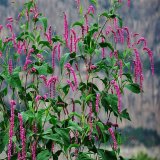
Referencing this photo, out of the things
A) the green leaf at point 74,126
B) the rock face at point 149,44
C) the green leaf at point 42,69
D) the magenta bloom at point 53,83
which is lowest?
the green leaf at point 74,126

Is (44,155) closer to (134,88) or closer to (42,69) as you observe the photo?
(42,69)

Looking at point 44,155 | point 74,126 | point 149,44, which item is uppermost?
point 149,44

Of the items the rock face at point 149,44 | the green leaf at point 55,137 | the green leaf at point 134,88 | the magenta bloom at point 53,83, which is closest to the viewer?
the magenta bloom at point 53,83

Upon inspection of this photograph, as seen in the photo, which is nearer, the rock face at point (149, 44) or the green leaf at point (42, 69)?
the green leaf at point (42, 69)

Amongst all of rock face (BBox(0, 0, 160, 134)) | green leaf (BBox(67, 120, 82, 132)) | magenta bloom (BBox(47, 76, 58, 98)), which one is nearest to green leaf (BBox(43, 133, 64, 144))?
green leaf (BBox(67, 120, 82, 132))

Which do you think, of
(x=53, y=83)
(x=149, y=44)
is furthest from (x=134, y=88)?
(x=149, y=44)

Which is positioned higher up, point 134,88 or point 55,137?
point 134,88

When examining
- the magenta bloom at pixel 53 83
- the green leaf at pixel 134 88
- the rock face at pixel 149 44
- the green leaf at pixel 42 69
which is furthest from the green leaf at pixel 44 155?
the rock face at pixel 149 44

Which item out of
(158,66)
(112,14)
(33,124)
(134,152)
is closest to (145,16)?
(158,66)

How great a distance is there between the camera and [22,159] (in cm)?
209

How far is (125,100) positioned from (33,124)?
283 cm

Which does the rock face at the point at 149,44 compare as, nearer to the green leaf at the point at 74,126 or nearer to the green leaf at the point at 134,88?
the green leaf at the point at 134,88

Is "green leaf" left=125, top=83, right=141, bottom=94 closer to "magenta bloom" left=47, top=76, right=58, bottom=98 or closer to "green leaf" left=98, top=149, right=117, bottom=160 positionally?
"green leaf" left=98, top=149, right=117, bottom=160

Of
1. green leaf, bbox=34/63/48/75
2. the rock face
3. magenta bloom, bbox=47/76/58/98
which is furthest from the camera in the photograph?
the rock face
